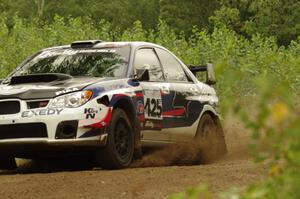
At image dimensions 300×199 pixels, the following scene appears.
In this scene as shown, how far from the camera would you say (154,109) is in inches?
392

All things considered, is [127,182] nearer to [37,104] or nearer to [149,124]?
[37,104]

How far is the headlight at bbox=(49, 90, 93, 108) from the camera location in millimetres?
8734

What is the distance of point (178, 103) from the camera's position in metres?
10.6

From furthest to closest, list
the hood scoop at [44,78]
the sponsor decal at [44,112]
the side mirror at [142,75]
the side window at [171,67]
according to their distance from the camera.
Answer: the side window at [171,67] → the side mirror at [142,75] → the hood scoop at [44,78] → the sponsor decal at [44,112]

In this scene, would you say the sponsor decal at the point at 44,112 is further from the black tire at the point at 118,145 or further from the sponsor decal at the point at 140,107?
the sponsor decal at the point at 140,107

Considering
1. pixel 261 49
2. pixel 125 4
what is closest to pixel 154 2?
pixel 125 4

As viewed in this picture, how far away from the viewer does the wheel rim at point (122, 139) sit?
9070 mm

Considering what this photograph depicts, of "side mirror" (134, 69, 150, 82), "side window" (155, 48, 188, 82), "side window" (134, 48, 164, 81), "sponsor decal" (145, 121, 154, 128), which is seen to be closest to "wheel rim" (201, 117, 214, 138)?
"side window" (155, 48, 188, 82)

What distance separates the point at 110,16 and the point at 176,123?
6584cm

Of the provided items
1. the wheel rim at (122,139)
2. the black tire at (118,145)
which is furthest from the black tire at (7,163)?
the wheel rim at (122,139)

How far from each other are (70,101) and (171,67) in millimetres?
2416

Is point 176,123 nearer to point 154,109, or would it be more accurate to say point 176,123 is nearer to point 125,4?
point 154,109

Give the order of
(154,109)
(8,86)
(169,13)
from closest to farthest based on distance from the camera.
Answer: (8,86), (154,109), (169,13)

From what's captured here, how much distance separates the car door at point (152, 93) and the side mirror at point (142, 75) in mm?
64
